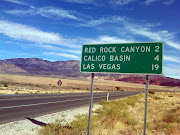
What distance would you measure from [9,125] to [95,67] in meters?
4.77

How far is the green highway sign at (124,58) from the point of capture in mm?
4664

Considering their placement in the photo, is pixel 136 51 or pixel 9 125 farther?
pixel 9 125

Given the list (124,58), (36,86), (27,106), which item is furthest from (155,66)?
(36,86)

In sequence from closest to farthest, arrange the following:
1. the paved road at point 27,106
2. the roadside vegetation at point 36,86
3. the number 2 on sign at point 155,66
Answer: the number 2 on sign at point 155,66
the paved road at point 27,106
the roadside vegetation at point 36,86

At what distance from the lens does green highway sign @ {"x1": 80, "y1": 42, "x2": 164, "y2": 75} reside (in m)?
4.66

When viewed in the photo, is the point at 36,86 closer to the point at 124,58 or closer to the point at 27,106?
the point at 27,106

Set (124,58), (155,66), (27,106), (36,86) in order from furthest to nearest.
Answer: (36,86), (27,106), (124,58), (155,66)

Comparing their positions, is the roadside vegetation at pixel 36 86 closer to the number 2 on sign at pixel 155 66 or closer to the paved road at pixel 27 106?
the paved road at pixel 27 106

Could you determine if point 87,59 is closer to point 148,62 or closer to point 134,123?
point 148,62

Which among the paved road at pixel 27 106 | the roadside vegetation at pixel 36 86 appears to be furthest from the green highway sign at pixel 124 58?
the roadside vegetation at pixel 36 86

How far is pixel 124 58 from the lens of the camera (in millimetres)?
4988

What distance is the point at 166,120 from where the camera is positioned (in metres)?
11.6

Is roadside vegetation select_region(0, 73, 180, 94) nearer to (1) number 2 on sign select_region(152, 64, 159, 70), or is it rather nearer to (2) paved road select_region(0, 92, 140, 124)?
(2) paved road select_region(0, 92, 140, 124)

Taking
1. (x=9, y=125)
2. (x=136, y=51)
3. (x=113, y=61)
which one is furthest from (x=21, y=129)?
(x=136, y=51)
